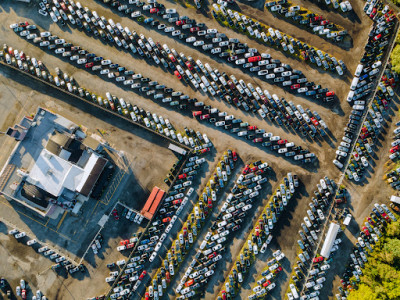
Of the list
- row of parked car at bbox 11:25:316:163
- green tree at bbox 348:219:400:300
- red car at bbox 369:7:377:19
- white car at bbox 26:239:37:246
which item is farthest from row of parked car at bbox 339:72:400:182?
white car at bbox 26:239:37:246

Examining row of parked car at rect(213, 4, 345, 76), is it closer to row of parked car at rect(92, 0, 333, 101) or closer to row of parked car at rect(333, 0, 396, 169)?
row of parked car at rect(92, 0, 333, 101)

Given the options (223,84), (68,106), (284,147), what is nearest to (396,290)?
(284,147)

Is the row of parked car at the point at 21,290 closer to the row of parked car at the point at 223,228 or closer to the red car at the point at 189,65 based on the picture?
the row of parked car at the point at 223,228

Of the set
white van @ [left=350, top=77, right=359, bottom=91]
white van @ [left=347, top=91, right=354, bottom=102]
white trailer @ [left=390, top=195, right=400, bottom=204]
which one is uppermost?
white van @ [left=350, top=77, right=359, bottom=91]

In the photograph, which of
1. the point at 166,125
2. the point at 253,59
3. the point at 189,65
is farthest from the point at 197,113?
the point at 253,59

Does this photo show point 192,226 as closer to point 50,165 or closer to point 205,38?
point 50,165

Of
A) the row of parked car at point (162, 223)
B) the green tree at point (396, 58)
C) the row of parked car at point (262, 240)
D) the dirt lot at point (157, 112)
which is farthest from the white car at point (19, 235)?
the green tree at point (396, 58)
